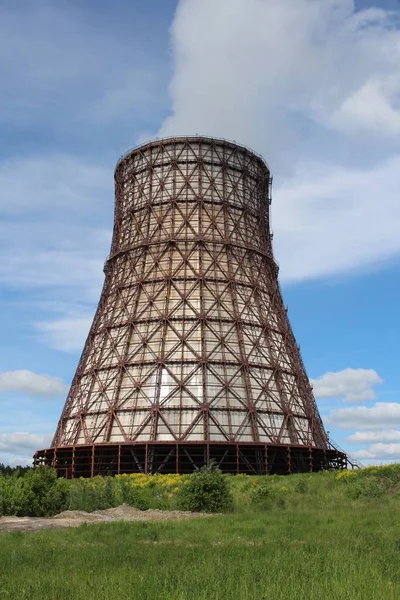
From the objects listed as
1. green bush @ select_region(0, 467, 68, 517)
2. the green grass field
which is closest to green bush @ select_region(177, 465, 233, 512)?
the green grass field

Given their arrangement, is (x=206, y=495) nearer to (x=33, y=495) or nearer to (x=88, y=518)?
(x=88, y=518)

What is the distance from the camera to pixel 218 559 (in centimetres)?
948

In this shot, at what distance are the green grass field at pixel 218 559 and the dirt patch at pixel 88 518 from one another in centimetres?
209

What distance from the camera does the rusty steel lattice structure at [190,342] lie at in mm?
37000

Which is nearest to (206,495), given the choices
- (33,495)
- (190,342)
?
(33,495)

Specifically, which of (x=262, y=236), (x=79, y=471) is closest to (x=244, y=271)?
(x=262, y=236)

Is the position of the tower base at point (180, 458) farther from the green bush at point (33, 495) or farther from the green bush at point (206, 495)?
the green bush at point (33, 495)

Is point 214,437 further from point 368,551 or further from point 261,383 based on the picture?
point 368,551

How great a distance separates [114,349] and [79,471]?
9.13 metres

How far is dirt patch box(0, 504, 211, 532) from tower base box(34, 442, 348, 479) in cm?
1327

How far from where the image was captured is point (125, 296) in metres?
43.8

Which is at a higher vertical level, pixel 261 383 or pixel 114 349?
pixel 114 349

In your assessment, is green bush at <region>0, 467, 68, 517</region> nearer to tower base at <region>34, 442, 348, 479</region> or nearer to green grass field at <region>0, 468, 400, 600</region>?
green grass field at <region>0, 468, 400, 600</region>

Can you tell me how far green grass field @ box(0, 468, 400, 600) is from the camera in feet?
23.2
